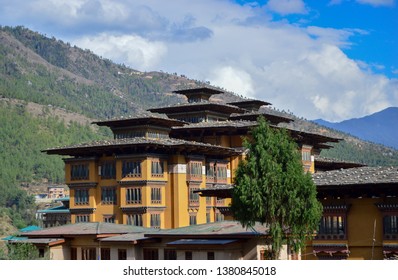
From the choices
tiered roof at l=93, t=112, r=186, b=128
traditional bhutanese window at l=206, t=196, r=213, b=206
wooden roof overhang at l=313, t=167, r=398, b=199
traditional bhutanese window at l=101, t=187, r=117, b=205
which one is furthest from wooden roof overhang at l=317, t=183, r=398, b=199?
traditional bhutanese window at l=206, t=196, r=213, b=206

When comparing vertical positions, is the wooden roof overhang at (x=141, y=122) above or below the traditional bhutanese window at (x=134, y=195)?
above

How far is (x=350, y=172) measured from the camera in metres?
50.6

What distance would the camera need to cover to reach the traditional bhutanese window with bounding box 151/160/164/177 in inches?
2908

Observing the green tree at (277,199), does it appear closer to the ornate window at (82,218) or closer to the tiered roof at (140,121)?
the tiered roof at (140,121)

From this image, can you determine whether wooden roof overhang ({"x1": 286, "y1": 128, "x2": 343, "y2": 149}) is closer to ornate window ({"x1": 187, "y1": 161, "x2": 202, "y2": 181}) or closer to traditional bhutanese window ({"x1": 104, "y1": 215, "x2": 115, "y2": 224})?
ornate window ({"x1": 187, "y1": 161, "x2": 202, "y2": 181})

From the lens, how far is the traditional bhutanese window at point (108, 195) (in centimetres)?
7584

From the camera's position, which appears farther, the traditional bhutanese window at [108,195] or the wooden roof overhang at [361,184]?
the traditional bhutanese window at [108,195]

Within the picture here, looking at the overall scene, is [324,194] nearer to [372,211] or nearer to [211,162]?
[372,211]

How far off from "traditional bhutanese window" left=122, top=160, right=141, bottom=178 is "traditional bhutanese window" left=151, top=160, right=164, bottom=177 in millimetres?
1235

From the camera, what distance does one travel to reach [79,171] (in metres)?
78.2

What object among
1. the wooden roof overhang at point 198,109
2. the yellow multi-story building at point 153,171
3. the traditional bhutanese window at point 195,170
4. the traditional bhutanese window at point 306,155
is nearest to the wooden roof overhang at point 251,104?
the wooden roof overhang at point 198,109

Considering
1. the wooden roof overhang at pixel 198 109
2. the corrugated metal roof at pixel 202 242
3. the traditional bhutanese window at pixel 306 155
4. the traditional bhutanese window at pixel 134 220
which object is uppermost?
the wooden roof overhang at pixel 198 109
